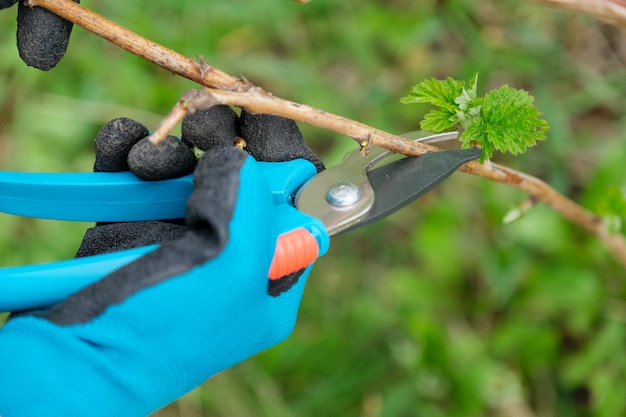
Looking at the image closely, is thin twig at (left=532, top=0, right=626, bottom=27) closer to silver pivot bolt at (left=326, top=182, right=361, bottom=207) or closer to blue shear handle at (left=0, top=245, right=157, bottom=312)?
silver pivot bolt at (left=326, top=182, right=361, bottom=207)

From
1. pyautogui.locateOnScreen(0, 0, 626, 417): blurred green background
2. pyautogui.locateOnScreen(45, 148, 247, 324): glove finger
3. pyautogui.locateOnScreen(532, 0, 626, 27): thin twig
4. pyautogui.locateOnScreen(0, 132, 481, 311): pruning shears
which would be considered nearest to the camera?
pyautogui.locateOnScreen(45, 148, 247, 324): glove finger

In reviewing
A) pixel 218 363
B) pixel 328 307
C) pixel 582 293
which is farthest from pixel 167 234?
pixel 582 293

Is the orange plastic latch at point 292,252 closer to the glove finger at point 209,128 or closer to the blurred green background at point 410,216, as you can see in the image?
the glove finger at point 209,128

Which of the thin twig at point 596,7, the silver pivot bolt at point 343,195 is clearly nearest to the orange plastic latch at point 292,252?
the silver pivot bolt at point 343,195

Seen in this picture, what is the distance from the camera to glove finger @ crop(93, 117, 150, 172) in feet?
3.31

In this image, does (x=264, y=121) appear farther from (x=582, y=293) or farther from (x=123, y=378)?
(x=582, y=293)

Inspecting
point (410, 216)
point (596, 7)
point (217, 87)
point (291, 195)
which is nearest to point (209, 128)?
point (217, 87)

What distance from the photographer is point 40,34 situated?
0.99 metres

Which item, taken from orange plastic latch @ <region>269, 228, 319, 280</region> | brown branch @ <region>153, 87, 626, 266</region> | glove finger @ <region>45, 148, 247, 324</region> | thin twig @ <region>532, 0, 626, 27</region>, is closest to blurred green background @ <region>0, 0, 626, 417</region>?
brown branch @ <region>153, 87, 626, 266</region>

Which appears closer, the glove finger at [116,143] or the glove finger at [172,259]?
the glove finger at [172,259]

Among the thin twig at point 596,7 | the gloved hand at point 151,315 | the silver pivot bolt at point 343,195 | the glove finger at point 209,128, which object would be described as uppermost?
the glove finger at point 209,128

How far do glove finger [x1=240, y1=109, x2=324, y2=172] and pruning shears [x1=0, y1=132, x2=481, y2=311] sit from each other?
0.02 m

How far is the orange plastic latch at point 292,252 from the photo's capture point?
2.94 ft

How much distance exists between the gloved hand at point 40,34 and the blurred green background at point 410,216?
1.20 meters
